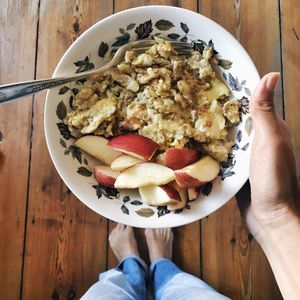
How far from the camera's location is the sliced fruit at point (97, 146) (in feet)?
2.96

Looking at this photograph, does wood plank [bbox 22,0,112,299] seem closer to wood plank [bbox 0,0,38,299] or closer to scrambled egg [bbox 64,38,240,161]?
wood plank [bbox 0,0,38,299]

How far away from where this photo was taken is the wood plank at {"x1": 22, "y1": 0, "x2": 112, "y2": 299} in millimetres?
1094

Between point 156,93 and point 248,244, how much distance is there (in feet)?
1.54

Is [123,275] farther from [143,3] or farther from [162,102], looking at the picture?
[143,3]

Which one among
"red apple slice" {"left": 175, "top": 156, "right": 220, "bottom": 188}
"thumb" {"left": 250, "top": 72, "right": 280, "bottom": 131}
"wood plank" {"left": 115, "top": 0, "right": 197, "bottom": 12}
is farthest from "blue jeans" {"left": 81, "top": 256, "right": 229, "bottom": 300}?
"wood plank" {"left": 115, "top": 0, "right": 197, "bottom": 12}

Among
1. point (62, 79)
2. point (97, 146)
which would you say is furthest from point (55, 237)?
point (62, 79)

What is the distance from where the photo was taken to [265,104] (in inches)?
31.8

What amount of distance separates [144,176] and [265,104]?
0.26 metres

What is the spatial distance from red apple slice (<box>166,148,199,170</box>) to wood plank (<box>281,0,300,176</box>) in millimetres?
378

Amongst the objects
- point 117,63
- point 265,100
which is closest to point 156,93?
point 117,63

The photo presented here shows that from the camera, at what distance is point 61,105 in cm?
90

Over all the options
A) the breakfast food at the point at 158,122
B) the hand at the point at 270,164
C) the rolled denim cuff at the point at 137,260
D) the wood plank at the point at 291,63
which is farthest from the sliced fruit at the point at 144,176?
the wood plank at the point at 291,63

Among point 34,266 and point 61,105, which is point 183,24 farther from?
point 34,266

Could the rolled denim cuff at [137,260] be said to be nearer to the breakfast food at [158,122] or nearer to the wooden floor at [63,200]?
the wooden floor at [63,200]
